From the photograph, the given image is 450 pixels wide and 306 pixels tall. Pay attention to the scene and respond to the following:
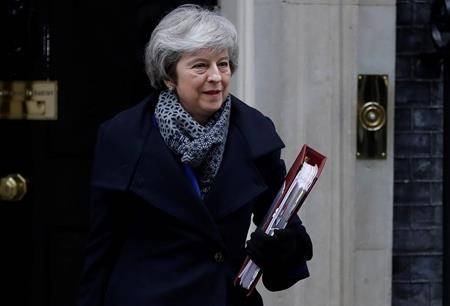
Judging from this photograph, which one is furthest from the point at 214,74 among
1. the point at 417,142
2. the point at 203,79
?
the point at 417,142

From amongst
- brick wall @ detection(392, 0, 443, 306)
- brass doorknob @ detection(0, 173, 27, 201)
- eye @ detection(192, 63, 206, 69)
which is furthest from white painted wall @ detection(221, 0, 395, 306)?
eye @ detection(192, 63, 206, 69)

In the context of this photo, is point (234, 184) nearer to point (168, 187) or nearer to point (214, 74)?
point (168, 187)

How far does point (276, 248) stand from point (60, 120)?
87.8 inches

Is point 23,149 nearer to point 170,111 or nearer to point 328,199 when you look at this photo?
point 328,199

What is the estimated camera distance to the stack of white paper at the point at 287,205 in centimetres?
355

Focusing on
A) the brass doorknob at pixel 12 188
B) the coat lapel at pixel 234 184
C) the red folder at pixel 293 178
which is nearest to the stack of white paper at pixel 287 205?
the red folder at pixel 293 178

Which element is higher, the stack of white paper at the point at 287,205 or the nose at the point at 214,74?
the nose at the point at 214,74

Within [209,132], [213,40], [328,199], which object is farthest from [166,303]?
[328,199]

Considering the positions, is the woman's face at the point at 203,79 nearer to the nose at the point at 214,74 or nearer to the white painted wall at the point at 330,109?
the nose at the point at 214,74

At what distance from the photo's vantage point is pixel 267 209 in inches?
152

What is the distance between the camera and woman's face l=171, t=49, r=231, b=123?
142 inches

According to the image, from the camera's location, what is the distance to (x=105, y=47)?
5.56 meters

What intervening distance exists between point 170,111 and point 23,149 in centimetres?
212

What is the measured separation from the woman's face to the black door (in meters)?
1.88
